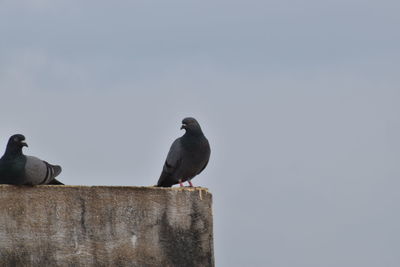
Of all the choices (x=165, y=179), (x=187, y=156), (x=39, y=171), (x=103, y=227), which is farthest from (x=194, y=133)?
(x=103, y=227)

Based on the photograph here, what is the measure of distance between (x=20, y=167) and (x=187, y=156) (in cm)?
336

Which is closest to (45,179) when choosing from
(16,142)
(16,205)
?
(16,142)

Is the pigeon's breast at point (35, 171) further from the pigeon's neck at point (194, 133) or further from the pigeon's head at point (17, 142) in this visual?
the pigeon's neck at point (194, 133)

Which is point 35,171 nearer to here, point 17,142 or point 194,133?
point 17,142

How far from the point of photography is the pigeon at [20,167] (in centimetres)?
1300

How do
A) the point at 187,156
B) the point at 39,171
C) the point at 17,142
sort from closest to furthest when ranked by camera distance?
the point at 39,171 < the point at 17,142 < the point at 187,156

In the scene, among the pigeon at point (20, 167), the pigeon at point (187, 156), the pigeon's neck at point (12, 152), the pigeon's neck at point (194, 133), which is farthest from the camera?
the pigeon's neck at point (194, 133)

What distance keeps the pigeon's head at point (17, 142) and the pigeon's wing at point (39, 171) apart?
0.82 feet

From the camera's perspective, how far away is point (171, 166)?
15609 mm

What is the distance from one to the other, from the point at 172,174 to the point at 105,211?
4.23 meters

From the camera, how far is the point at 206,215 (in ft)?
38.1

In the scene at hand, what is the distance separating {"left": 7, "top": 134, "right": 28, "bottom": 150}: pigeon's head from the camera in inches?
537

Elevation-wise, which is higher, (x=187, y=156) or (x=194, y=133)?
(x=194, y=133)

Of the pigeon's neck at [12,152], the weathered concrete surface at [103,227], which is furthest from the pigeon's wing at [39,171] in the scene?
the weathered concrete surface at [103,227]
